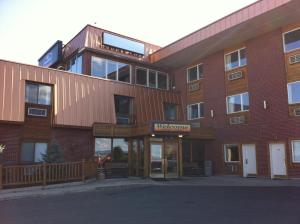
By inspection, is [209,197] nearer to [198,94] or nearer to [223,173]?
[223,173]

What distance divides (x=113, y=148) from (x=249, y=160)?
8.94 meters

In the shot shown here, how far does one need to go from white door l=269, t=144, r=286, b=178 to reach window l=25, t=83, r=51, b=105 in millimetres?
13956

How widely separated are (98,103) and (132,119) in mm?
3157

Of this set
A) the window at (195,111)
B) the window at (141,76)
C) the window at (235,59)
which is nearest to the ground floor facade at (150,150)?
the window at (195,111)

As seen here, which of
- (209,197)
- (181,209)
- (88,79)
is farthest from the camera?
(88,79)

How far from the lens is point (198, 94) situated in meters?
26.2

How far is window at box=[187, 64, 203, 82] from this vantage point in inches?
1040

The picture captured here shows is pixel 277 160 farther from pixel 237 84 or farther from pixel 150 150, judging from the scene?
pixel 150 150

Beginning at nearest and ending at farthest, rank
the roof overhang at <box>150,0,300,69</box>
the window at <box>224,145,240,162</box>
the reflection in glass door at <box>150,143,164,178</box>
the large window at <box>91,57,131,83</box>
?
the roof overhang at <box>150,0,300,69</box>
the reflection in glass door at <box>150,143,164,178</box>
the window at <box>224,145,240,162</box>
the large window at <box>91,57,131,83</box>

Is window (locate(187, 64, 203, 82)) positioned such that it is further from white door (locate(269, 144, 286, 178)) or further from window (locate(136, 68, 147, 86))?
white door (locate(269, 144, 286, 178))

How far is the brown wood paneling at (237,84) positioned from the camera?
22.6 m

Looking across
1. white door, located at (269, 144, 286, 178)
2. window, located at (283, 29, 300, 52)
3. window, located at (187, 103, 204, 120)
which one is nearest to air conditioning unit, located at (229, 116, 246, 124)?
white door, located at (269, 144, 286, 178)

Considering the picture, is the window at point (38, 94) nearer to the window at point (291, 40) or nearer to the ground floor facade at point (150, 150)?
the ground floor facade at point (150, 150)

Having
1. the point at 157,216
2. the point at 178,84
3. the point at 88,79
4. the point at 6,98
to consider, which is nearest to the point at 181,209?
the point at 157,216
